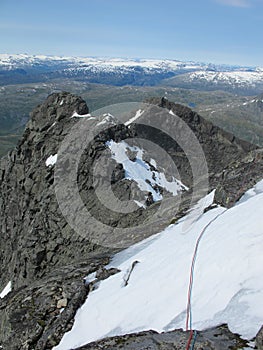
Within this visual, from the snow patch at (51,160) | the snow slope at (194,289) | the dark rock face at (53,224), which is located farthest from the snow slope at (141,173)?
the snow slope at (194,289)

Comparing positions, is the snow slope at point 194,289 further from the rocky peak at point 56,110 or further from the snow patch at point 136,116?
the snow patch at point 136,116

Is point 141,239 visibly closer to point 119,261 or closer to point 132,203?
point 119,261

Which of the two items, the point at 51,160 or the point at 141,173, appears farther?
the point at 51,160

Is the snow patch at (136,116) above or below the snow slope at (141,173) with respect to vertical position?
above

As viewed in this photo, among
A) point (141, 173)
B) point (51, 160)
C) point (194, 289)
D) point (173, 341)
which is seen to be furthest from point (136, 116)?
point (173, 341)

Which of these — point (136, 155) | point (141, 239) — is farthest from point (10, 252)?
point (141, 239)

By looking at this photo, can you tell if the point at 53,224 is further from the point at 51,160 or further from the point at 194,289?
the point at 194,289

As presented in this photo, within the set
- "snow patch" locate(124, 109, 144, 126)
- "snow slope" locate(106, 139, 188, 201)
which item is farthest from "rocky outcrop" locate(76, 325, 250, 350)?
"snow patch" locate(124, 109, 144, 126)
